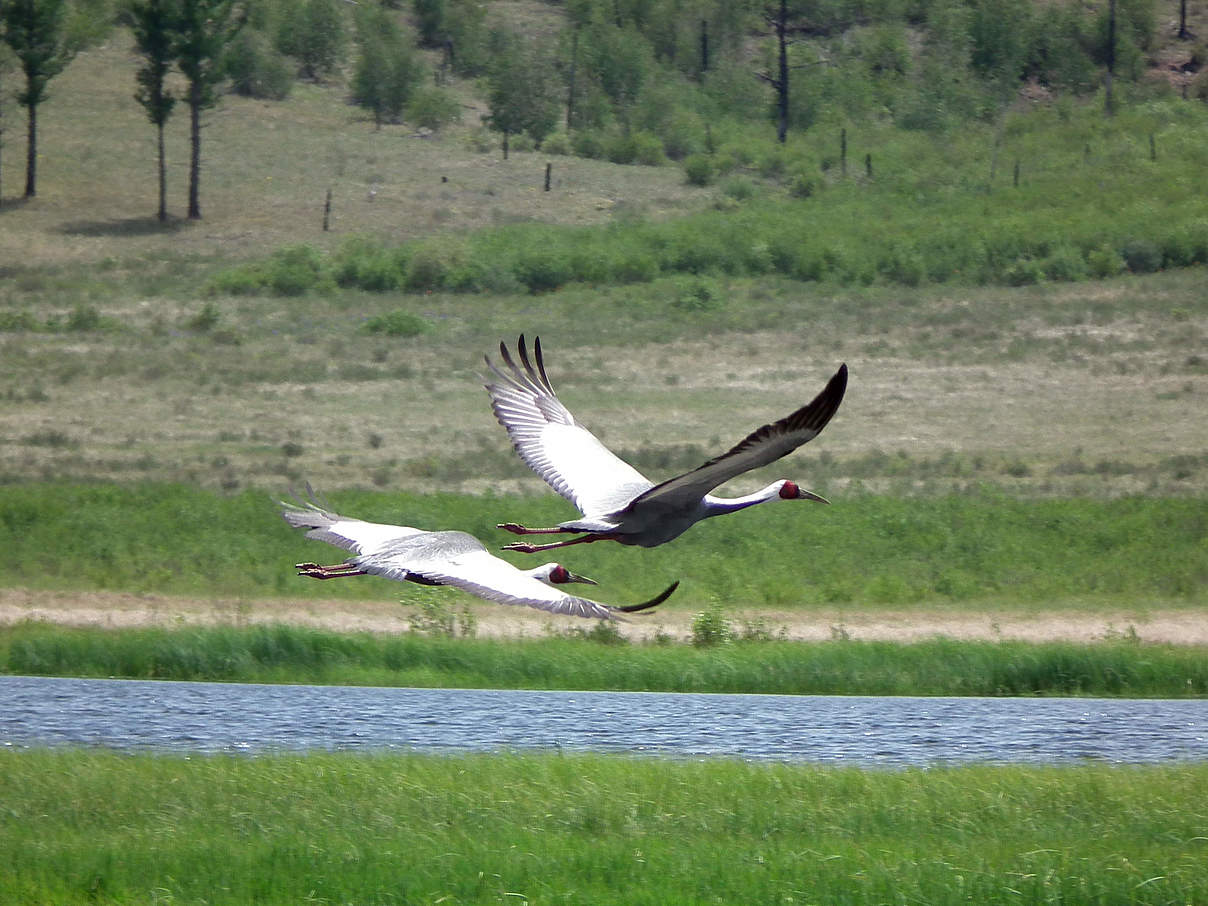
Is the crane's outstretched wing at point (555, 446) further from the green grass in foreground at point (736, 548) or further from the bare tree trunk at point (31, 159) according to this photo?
the bare tree trunk at point (31, 159)

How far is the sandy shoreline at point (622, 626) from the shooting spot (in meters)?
23.2

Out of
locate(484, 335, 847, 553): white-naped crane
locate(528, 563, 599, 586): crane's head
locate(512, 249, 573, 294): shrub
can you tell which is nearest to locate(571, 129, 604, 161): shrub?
locate(512, 249, 573, 294): shrub

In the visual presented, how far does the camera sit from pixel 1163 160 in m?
60.2

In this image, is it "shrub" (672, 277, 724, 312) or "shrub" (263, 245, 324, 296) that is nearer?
"shrub" (672, 277, 724, 312)

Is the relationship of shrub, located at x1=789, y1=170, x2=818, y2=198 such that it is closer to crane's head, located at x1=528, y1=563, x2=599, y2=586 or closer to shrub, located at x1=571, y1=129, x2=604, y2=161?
shrub, located at x1=571, y1=129, x2=604, y2=161

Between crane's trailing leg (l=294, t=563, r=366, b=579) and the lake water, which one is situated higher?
crane's trailing leg (l=294, t=563, r=366, b=579)

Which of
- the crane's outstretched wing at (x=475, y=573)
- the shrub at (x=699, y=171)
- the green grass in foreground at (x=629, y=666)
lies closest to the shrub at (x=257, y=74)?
the shrub at (x=699, y=171)

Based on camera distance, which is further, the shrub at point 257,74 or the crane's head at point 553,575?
the shrub at point 257,74

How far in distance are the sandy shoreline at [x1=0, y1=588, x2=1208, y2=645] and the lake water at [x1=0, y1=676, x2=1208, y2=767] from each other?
95.5 inches

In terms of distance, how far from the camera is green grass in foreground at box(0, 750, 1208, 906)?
1016cm

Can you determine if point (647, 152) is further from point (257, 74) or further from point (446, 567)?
point (446, 567)

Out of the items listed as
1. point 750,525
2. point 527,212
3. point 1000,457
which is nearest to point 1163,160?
point 527,212

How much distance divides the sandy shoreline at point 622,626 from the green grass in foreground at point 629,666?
2.04 metres

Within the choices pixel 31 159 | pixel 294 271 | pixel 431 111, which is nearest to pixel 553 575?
pixel 294 271
